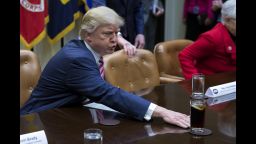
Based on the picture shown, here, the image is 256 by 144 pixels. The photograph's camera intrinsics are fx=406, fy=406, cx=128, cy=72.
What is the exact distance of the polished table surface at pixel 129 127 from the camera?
140 centimetres

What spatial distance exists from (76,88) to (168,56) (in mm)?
1514

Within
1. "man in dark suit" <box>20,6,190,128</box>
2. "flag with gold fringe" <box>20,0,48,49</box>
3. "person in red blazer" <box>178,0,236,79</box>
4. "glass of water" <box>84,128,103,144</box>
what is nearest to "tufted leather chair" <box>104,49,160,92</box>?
"person in red blazer" <box>178,0,236,79</box>

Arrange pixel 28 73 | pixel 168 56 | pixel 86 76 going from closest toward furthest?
pixel 86 76
pixel 28 73
pixel 168 56

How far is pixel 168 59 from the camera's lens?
3182 millimetres

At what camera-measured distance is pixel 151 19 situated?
4.79 m

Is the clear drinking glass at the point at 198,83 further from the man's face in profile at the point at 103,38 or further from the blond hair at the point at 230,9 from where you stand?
the blond hair at the point at 230,9

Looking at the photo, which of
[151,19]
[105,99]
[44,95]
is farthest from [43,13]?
[105,99]

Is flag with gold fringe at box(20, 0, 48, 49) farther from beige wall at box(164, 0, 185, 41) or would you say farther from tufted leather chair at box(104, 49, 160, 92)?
beige wall at box(164, 0, 185, 41)

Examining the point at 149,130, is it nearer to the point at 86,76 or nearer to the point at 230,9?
the point at 86,76

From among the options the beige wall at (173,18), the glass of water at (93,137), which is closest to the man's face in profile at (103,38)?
the glass of water at (93,137)

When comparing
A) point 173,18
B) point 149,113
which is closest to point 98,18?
point 149,113

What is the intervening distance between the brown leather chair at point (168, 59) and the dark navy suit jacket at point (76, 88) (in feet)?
4.08
